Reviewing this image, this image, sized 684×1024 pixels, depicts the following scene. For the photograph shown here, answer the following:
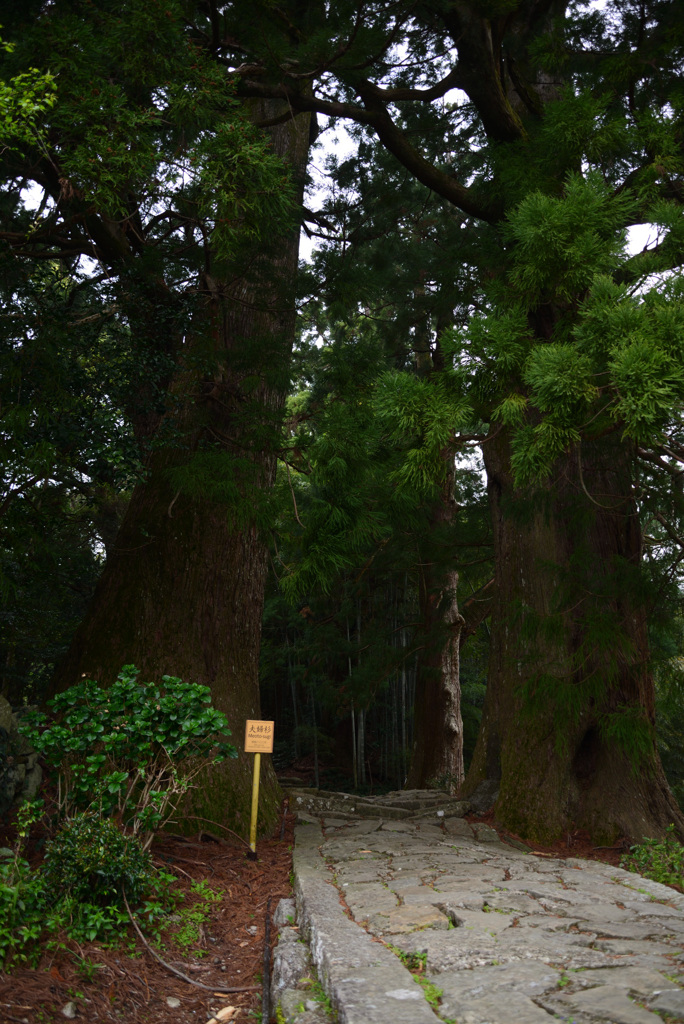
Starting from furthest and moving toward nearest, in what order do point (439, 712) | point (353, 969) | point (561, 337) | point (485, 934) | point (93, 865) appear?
point (439, 712)
point (561, 337)
point (93, 865)
point (485, 934)
point (353, 969)

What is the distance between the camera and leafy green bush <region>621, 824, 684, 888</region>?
14.9ft

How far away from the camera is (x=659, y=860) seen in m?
4.79

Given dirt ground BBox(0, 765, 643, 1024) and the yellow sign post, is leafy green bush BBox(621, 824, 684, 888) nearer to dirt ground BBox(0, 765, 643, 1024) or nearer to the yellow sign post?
dirt ground BBox(0, 765, 643, 1024)

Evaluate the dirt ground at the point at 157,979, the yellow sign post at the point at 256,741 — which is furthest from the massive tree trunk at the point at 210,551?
the dirt ground at the point at 157,979

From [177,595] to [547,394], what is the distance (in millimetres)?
3314

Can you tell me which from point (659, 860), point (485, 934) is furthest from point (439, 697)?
point (485, 934)

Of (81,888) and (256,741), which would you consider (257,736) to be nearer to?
(256,741)

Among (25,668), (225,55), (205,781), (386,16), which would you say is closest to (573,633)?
(205,781)

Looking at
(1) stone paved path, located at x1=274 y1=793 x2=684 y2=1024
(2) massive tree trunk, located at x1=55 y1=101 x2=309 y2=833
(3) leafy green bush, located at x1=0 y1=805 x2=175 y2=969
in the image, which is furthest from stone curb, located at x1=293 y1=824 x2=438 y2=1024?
(2) massive tree trunk, located at x1=55 y1=101 x2=309 y2=833

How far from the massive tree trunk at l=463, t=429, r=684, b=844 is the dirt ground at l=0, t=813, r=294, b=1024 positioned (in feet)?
7.81

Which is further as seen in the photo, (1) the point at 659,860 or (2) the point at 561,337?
(1) the point at 659,860

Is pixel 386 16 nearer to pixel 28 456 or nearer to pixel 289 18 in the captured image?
pixel 289 18

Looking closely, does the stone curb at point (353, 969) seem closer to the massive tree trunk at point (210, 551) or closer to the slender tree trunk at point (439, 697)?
the massive tree trunk at point (210, 551)

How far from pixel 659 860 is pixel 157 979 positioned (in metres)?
3.40
